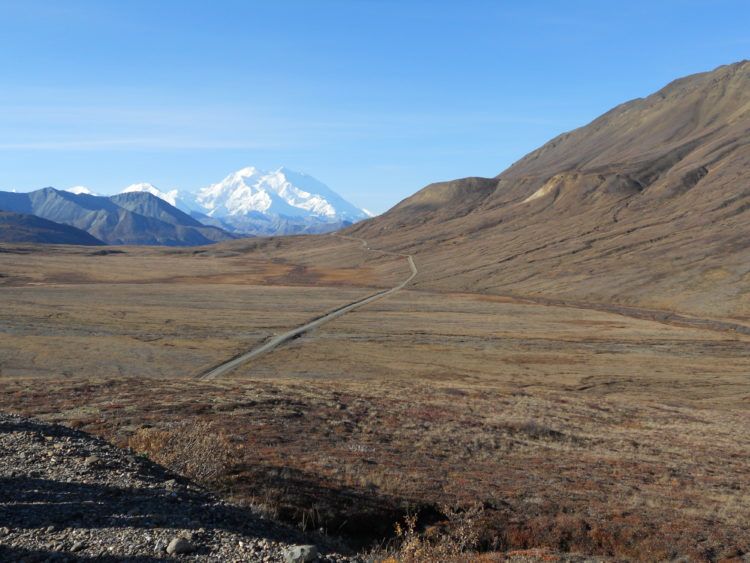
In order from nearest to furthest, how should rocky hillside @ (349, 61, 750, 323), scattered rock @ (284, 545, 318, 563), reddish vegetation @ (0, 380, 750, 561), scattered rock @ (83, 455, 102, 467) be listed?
scattered rock @ (284, 545, 318, 563) < scattered rock @ (83, 455, 102, 467) < reddish vegetation @ (0, 380, 750, 561) < rocky hillside @ (349, 61, 750, 323)

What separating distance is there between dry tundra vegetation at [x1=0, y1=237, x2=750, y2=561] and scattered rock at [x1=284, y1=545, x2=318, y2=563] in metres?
1.69

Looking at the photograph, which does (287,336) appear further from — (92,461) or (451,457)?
(92,461)

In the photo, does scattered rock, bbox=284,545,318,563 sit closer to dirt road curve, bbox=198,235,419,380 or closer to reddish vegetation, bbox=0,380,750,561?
reddish vegetation, bbox=0,380,750,561

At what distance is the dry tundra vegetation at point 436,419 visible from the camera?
14.4 metres

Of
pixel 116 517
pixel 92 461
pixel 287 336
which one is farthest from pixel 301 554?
pixel 287 336

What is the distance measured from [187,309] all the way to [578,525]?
263 feet

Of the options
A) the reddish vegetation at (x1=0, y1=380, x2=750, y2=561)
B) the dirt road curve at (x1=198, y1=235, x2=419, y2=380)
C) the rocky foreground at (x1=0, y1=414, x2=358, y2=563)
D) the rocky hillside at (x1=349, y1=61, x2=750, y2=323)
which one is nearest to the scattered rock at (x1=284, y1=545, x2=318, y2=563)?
the rocky foreground at (x1=0, y1=414, x2=358, y2=563)

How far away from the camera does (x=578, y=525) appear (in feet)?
49.0

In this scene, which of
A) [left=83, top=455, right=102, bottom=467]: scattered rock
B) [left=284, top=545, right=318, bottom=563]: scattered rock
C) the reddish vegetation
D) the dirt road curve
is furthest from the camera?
the dirt road curve

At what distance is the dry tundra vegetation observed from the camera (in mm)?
14430

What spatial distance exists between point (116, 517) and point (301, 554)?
3500mm

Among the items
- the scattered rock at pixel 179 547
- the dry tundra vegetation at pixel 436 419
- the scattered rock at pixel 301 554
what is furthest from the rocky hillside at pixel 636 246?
the scattered rock at pixel 179 547

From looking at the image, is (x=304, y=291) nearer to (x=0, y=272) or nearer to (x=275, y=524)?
(x=0, y=272)

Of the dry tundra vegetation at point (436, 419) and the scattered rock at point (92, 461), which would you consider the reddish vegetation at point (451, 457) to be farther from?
the scattered rock at point (92, 461)
